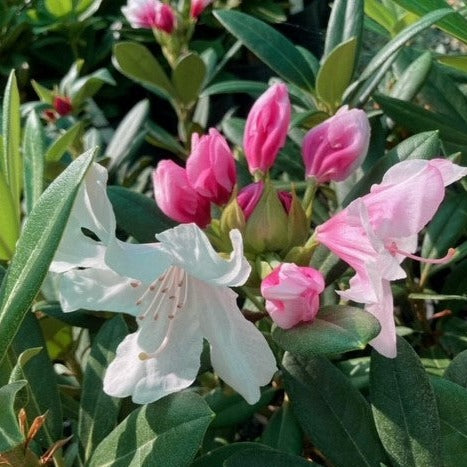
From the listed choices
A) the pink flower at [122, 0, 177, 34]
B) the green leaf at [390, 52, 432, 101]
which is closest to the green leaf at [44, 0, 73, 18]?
the pink flower at [122, 0, 177, 34]

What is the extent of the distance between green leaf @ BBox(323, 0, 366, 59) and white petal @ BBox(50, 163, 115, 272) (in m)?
0.51

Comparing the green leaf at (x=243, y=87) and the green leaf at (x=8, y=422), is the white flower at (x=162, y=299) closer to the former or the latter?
the green leaf at (x=8, y=422)

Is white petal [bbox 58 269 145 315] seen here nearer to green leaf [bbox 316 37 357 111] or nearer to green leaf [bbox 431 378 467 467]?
green leaf [bbox 431 378 467 467]

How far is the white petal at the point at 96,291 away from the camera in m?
0.74

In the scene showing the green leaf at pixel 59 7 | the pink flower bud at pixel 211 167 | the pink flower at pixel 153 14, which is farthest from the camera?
the green leaf at pixel 59 7

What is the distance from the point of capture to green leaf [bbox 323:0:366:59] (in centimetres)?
109

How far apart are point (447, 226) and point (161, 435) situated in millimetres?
632

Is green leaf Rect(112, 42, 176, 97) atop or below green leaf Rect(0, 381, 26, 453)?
below

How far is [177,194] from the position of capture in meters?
0.80

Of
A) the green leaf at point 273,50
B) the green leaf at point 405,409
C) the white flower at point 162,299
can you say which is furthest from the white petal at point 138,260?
the green leaf at point 273,50

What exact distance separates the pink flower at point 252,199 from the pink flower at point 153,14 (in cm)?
97

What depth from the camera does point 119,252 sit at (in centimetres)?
65

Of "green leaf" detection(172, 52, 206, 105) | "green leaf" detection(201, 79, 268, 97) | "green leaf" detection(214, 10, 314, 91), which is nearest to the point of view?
"green leaf" detection(214, 10, 314, 91)

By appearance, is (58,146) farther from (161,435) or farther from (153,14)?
(161,435)
